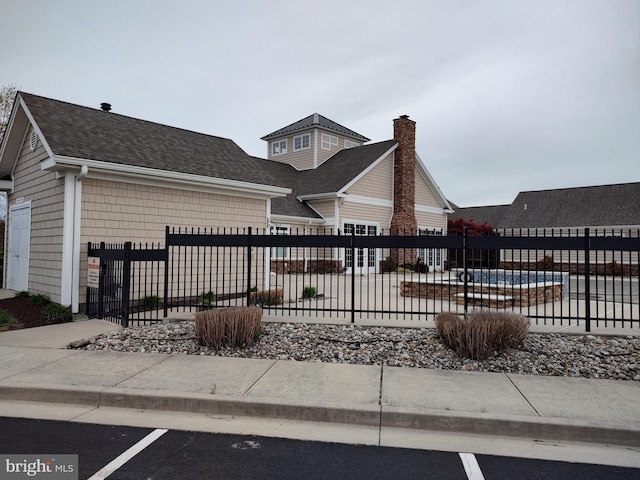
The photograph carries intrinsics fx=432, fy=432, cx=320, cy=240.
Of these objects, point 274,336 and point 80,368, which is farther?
point 274,336

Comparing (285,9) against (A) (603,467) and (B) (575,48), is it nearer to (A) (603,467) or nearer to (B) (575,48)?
(B) (575,48)

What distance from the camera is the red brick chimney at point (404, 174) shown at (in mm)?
25938

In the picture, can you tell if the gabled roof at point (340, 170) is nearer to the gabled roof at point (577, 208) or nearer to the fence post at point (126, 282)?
the fence post at point (126, 282)

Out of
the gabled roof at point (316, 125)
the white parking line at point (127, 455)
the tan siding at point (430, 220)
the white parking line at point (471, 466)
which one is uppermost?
the gabled roof at point (316, 125)

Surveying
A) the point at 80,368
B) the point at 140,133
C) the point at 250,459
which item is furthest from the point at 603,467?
the point at 140,133

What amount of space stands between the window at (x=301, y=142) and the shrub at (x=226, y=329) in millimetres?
23583

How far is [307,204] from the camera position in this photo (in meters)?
24.8

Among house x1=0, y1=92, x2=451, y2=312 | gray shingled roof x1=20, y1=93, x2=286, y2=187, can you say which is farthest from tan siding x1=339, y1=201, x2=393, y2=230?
gray shingled roof x1=20, y1=93, x2=286, y2=187

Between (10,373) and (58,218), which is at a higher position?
(58,218)

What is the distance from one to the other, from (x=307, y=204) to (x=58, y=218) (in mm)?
15522

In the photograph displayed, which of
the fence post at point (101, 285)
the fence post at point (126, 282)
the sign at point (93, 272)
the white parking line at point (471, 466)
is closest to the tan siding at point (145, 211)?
the sign at point (93, 272)

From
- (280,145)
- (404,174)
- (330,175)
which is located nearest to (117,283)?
(330,175)

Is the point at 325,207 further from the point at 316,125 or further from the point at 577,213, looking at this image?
the point at 577,213

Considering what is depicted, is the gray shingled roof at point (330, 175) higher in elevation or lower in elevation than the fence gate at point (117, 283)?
higher
